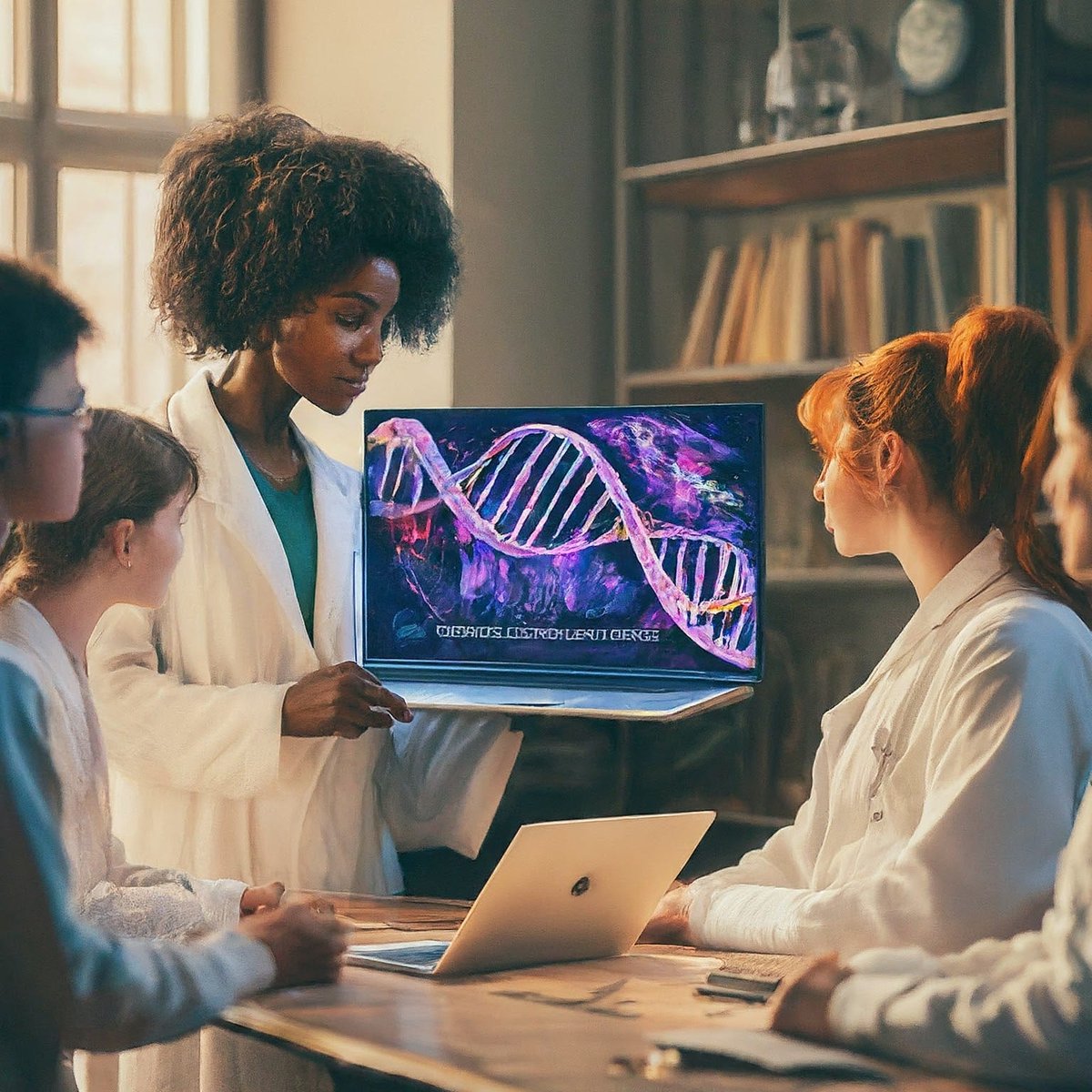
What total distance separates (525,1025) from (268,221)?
1311 mm

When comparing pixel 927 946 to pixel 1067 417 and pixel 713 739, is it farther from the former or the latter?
pixel 713 739

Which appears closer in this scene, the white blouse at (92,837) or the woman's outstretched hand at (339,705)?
the white blouse at (92,837)

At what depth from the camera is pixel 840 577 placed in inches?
125

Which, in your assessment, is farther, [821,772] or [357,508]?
[357,508]

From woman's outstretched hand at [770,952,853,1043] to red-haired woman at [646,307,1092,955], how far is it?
0.55 feet

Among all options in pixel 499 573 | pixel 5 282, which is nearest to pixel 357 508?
pixel 499 573

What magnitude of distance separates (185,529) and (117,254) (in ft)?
5.81

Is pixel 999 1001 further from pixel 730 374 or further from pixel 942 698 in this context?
pixel 730 374

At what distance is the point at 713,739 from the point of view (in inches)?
129

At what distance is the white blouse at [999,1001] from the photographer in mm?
1165

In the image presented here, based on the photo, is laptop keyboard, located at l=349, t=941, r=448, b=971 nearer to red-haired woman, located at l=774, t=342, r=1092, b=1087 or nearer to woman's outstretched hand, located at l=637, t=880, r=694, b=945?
woman's outstretched hand, located at l=637, t=880, r=694, b=945

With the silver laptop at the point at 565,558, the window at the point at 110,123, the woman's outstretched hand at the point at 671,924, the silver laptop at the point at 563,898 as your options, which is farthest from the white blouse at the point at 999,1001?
the window at the point at 110,123

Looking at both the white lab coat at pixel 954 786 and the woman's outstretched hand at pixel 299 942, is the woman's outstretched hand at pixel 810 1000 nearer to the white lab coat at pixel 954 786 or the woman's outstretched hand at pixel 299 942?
the white lab coat at pixel 954 786

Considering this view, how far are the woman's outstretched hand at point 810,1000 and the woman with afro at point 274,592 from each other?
0.85 metres
